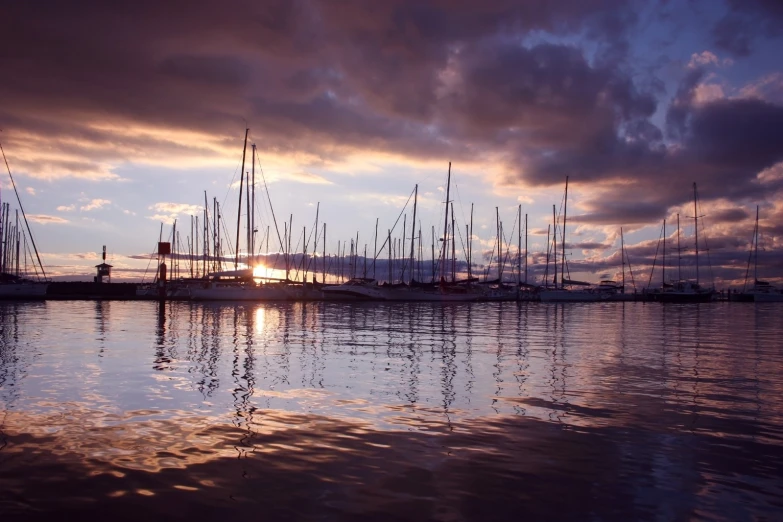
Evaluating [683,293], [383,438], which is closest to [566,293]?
[683,293]

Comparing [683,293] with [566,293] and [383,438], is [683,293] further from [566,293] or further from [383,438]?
[383,438]

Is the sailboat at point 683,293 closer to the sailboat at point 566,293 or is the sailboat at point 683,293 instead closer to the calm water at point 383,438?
the sailboat at point 566,293

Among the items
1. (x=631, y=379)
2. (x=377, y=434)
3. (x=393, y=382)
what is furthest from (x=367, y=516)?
(x=631, y=379)

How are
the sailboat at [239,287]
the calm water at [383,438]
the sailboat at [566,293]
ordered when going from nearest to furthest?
1. the calm water at [383,438]
2. the sailboat at [239,287]
3. the sailboat at [566,293]

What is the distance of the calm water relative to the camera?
24.3 feet

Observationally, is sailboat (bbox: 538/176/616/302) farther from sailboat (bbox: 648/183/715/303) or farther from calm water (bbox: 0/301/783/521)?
calm water (bbox: 0/301/783/521)

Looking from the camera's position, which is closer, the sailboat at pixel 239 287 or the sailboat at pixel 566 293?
the sailboat at pixel 239 287

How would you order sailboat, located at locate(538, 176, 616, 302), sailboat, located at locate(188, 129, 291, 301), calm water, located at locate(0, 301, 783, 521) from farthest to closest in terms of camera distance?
sailboat, located at locate(538, 176, 616, 302), sailboat, located at locate(188, 129, 291, 301), calm water, located at locate(0, 301, 783, 521)

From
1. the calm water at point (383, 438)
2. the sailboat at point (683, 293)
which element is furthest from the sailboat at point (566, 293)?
the calm water at point (383, 438)

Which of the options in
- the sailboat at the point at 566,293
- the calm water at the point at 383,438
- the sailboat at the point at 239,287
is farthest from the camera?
the sailboat at the point at 566,293

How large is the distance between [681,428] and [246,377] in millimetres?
10572

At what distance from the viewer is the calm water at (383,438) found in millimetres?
7414

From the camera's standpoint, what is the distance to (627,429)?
11.4m

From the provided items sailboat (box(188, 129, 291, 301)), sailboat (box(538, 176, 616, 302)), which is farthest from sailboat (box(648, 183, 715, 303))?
sailboat (box(188, 129, 291, 301))
